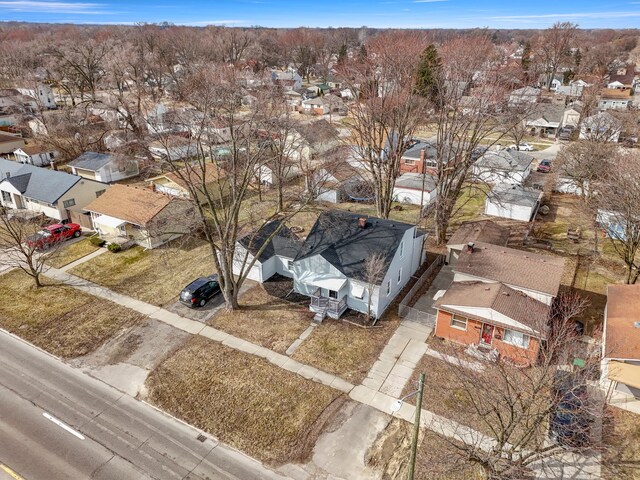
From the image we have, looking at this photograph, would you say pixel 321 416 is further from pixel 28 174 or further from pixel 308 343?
pixel 28 174

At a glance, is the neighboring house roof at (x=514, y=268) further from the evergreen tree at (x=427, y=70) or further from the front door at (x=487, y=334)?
the evergreen tree at (x=427, y=70)

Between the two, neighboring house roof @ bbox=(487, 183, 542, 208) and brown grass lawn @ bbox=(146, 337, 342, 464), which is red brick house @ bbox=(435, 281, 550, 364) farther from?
neighboring house roof @ bbox=(487, 183, 542, 208)

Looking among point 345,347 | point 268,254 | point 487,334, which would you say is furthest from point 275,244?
point 487,334

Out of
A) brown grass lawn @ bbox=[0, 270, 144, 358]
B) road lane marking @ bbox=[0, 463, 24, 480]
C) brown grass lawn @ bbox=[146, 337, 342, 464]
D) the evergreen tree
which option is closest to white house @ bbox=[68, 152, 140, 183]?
brown grass lawn @ bbox=[0, 270, 144, 358]

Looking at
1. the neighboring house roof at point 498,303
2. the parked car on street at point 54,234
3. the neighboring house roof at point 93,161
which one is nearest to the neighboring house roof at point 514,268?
the neighboring house roof at point 498,303

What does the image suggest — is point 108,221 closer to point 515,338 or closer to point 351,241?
point 351,241

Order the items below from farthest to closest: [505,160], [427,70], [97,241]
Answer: [427,70] < [505,160] < [97,241]

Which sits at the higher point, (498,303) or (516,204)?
(498,303)
